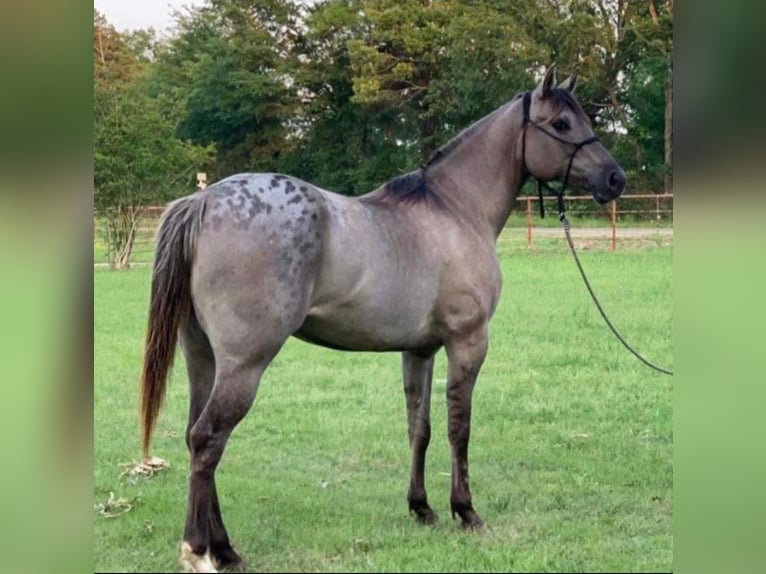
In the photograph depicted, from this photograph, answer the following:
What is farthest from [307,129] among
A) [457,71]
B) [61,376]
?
[61,376]

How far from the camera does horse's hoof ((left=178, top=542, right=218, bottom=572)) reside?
2.41 meters

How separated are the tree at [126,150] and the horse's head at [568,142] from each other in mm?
1509

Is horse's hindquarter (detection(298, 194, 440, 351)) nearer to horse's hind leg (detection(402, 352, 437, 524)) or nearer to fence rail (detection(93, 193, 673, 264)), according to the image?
horse's hind leg (detection(402, 352, 437, 524))

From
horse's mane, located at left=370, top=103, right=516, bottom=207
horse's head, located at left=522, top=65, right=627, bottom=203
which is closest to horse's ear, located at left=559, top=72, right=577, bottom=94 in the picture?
horse's head, located at left=522, top=65, right=627, bottom=203

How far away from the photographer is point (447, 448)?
3594 mm

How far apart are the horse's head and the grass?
57 centimetres

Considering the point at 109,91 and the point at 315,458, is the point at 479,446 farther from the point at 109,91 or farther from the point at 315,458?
the point at 109,91

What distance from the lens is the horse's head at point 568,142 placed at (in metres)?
2.93

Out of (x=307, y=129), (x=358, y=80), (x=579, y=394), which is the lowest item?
(x=579, y=394)

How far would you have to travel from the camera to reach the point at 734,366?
166cm

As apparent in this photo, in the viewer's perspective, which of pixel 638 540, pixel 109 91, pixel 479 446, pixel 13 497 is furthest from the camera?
pixel 479 446

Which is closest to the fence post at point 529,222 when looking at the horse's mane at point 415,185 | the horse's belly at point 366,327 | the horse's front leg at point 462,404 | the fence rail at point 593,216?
the fence rail at point 593,216

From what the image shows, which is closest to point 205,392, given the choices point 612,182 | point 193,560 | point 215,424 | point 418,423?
point 215,424

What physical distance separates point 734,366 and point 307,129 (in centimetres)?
225
